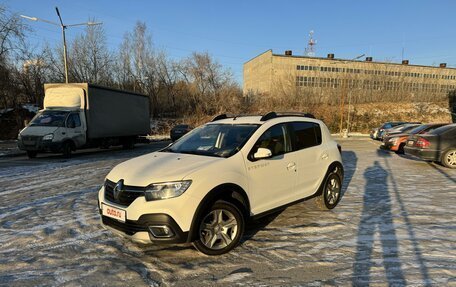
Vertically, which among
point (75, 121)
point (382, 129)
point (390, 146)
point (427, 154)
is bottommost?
point (390, 146)

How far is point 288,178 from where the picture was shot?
4.93 m

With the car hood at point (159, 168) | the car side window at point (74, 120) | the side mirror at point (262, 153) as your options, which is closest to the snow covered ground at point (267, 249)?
the car hood at point (159, 168)

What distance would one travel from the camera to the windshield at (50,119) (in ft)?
45.6

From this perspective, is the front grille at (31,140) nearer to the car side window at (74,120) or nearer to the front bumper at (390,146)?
the car side window at (74,120)

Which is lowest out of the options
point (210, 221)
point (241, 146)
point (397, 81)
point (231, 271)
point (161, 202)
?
point (231, 271)

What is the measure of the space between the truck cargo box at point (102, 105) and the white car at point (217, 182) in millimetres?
11438

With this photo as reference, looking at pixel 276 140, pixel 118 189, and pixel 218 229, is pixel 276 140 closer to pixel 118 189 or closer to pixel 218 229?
pixel 218 229

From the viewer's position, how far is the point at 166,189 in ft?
12.0

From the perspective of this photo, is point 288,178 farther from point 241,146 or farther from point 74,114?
point 74,114

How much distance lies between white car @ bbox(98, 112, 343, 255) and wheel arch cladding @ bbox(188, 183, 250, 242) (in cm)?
1

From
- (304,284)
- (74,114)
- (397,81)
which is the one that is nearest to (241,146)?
(304,284)

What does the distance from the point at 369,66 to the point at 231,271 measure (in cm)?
6772

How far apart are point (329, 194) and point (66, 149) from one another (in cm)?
1213

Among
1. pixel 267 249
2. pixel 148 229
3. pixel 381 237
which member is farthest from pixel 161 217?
pixel 381 237
